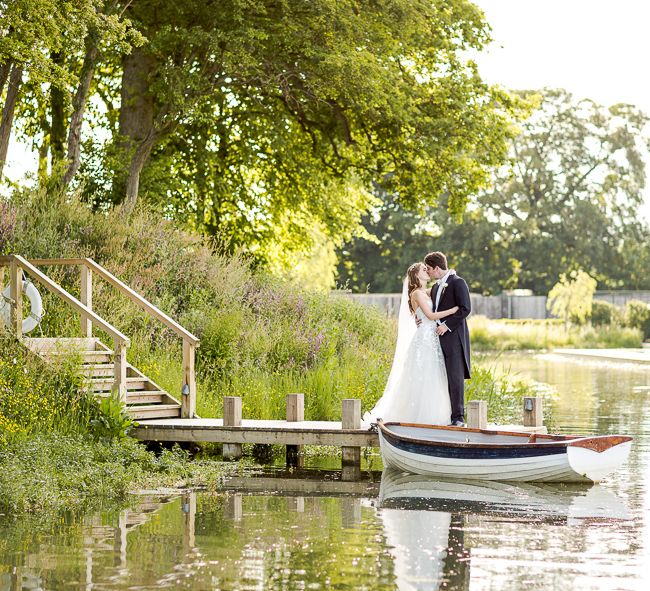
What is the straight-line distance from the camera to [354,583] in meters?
7.88

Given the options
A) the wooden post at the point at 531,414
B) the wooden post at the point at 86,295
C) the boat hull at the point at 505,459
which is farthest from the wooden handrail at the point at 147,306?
the wooden post at the point at 531,414

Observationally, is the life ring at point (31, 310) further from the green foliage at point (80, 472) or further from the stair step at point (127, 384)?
the green foliage at point (80, 472)

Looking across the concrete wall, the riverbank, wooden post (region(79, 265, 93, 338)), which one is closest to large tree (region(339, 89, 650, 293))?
the concrete wall

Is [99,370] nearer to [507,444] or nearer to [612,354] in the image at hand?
[507,444]

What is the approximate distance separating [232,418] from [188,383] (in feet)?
3.90

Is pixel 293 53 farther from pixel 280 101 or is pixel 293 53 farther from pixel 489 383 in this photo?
pixel 489 383

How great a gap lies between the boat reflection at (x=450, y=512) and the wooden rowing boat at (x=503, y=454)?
0.14 meters

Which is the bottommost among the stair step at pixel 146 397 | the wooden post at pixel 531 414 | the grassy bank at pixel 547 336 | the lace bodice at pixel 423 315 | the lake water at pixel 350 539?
the lake water at pixel 350 539

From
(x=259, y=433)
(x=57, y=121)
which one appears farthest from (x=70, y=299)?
(x=57, y=121)

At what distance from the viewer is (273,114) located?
2775 cm

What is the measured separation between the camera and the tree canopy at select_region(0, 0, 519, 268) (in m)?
23.6

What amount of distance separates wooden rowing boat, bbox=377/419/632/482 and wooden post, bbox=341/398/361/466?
72 centimetres

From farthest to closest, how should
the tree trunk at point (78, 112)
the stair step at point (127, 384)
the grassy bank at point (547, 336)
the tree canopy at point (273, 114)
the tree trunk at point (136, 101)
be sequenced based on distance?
the grassy bank at point (547, 336)
the tree trunk at point (136, 101)
the tree canopy at point (273, 114)
the tree trunk at point (78, 112)
the stair step at point (127, 384)

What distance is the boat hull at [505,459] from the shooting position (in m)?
12.6
